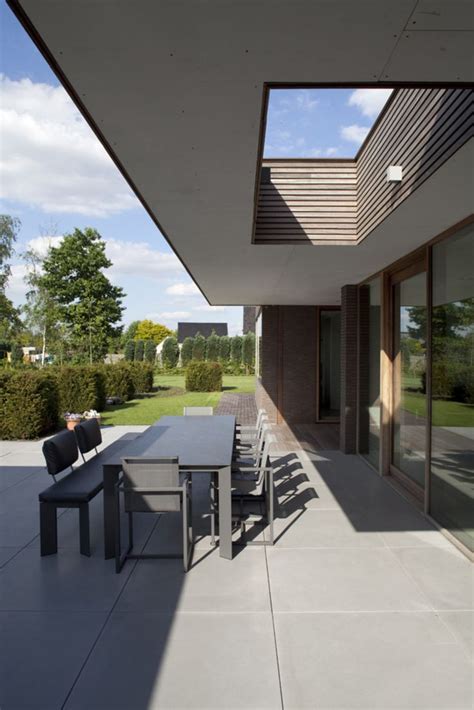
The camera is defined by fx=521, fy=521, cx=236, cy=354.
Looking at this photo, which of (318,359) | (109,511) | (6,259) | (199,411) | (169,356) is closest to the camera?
(109,511)

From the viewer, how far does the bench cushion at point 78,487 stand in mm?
4371

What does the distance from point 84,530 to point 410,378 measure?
3961 mm

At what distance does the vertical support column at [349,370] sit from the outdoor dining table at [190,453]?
2.46m

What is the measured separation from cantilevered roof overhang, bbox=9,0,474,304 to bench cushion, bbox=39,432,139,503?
2.57 metres

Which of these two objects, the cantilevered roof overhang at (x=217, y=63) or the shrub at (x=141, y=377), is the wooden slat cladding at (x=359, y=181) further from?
the shrub at (x=141, y=377)

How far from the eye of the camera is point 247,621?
11.0ft

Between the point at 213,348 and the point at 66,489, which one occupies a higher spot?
the point at 213,348

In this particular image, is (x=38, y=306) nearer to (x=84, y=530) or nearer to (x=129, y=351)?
(x=129, y=351)

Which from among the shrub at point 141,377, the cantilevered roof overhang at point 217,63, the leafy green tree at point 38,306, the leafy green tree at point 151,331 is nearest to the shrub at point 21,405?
the cantilevered roof overhang at point 217,63

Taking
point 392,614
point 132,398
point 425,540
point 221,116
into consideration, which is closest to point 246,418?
point 132,398

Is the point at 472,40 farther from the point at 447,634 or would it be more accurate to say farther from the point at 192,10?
the point at 447,634

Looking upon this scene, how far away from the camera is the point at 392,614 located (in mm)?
3447

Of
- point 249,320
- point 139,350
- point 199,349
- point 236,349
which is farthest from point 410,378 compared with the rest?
point 139,350

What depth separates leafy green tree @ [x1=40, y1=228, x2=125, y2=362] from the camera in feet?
96.2
